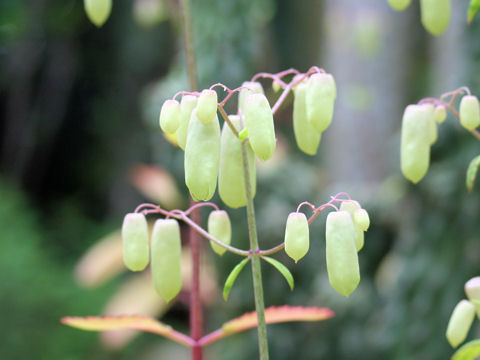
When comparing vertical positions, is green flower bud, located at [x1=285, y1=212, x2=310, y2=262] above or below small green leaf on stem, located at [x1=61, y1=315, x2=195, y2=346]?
above

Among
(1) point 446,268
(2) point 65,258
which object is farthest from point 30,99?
(1) point 446,268

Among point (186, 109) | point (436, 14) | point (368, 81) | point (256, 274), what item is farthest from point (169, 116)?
point (368, 81)

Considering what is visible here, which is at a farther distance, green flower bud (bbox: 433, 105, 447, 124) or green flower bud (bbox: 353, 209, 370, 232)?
green flower bud (bbox: 433, 105, 447, 124)

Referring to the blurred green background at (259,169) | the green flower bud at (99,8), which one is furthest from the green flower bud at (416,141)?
the blurred green background at (259,169)

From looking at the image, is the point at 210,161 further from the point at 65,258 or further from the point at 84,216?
the point at 84,216

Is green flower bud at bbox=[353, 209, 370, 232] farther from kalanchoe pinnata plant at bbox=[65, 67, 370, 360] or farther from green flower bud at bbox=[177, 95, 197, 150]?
green flower bud at bbox=[177, 95, 197, 150]

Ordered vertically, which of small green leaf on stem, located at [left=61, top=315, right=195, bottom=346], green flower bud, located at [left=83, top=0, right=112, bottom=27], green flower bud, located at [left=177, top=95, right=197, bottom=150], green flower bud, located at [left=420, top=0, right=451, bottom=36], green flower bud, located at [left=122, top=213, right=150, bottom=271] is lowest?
small green leaf on stem, located at [left=61, top=315, right=195, bottom=346]

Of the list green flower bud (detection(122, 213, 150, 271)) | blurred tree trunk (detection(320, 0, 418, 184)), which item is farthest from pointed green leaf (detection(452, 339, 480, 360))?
blurred tree trunk (detection(320, 0, 418, 184))
